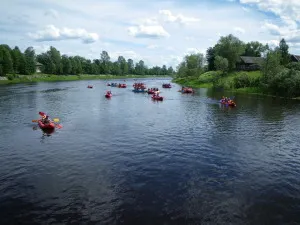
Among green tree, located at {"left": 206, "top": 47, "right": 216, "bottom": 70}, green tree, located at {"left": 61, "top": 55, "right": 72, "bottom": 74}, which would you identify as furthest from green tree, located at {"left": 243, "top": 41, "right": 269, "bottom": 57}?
green tree, located at {"left": 61, "top": 55, "right": 72, "bottom": 74}

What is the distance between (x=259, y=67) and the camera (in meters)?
112

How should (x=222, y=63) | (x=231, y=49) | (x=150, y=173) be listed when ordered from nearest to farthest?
(x=150, y=173), (x=222, y=63), (x=231, y=49)

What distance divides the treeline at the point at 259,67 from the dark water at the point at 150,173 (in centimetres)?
3977

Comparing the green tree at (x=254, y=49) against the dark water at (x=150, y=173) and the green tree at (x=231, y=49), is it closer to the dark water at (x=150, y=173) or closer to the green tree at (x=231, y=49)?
the green tree at (x=231, y=49)

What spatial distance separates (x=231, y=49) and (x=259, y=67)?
57.1ft

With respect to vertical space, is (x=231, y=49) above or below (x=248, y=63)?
above

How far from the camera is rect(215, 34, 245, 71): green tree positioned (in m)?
125

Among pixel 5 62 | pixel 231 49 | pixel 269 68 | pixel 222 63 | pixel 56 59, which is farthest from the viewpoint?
pixel 56 59

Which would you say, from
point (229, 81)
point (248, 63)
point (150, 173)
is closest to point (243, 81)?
point (229, 81)

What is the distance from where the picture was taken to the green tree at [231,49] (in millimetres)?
124669

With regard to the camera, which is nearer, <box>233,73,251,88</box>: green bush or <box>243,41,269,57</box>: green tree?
<box>233,73,251,88</box>: green bush

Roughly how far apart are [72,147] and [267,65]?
78.0m

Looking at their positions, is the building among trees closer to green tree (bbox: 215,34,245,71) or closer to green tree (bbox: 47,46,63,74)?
green tree (bbox: 215,34,245,71)

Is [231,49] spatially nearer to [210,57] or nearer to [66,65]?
[210,57]
